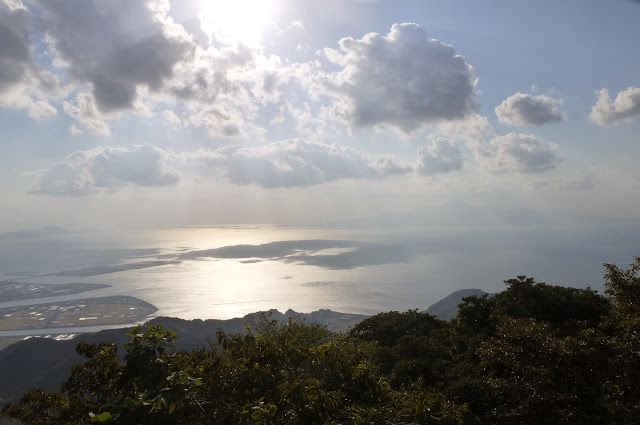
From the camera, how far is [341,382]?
7.24m

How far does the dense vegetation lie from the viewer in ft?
18.4

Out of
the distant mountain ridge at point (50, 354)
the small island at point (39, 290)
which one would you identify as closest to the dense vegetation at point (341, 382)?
the distant mountain ridge at point (50, 354)

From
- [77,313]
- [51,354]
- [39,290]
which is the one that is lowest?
[51,354]

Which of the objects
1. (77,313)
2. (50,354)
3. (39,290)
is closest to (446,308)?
(50,354)

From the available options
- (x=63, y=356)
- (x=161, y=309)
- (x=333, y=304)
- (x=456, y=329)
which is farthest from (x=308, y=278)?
(x=456, y=329)

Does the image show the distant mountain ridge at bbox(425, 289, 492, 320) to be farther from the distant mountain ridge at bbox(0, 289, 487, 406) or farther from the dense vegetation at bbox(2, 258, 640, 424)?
the dense vegetation at bbox(2, 258, 640, 424)

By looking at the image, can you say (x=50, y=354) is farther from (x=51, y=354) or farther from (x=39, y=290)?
(x=39, y=290)

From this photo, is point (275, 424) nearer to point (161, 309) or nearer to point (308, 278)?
point (161, 309)

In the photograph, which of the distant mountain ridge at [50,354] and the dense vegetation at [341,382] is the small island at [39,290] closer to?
the distant mountain ridge at [50,354]

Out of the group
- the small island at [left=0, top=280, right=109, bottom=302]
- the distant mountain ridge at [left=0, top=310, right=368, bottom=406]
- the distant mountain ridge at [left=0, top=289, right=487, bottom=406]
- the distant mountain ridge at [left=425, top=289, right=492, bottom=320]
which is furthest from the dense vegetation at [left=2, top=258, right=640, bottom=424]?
the small island at [left=0, top=280, right=109, bottom=302]

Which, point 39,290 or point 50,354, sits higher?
point 39,290

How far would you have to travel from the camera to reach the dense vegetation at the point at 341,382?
5617 mm

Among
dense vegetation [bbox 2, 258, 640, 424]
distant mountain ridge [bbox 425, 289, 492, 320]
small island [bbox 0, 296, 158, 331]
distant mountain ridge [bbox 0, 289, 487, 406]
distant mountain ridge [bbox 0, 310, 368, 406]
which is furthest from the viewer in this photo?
distant mountain ridge [bbox 425, 289, 492, 320]

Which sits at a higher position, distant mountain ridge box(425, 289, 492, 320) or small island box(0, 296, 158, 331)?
small island box(0, 296, 158, 331)
